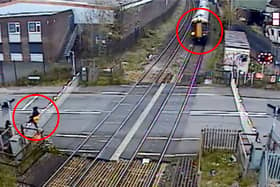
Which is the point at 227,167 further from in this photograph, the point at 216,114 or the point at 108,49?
the point at 108,49

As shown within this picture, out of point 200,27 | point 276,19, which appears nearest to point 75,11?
point 200,27

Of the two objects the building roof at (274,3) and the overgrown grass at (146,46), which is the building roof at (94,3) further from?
the building roof at (274,3)

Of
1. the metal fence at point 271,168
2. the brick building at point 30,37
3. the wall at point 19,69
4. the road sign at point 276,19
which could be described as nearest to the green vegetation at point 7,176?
the metal fence at point 271,168

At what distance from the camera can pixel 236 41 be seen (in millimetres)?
23656

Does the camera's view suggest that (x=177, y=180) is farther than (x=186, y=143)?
No

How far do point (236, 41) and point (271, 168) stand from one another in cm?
1415

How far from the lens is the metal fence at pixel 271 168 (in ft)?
34.4

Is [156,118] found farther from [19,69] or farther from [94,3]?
[94,3]

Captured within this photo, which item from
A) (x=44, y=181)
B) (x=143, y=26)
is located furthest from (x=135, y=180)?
(x=143, y=26)

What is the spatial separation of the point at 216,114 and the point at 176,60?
8.53 metres

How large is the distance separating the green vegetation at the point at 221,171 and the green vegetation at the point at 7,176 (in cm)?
551

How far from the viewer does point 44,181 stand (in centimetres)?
1155

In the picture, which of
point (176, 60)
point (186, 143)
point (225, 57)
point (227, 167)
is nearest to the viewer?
point (227, 167)

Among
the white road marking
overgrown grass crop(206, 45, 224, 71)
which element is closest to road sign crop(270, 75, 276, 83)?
overgrown grass crop(206, 45, 224, 71)
